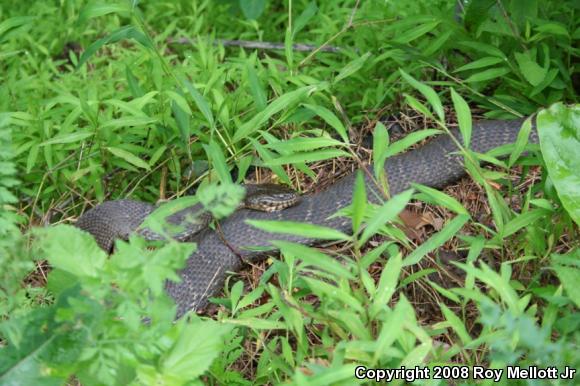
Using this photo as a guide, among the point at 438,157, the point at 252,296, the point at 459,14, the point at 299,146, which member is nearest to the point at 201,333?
the point at 252,296

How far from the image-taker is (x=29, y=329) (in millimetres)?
3033

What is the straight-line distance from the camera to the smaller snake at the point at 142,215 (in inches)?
210

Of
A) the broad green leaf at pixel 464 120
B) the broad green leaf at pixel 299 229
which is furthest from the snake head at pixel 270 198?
the broad green leaf at pixel 299 229

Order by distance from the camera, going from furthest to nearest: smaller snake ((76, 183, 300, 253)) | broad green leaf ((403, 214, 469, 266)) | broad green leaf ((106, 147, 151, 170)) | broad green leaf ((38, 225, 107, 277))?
broad green leaf ((106, 147, 151, 170)), smaller snake ((76, 183, 300, 253)), broad green leaf ((403, 214, 469, 266)), broad green leaf ((38, 225, 107, 277))

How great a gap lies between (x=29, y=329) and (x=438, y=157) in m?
3.35

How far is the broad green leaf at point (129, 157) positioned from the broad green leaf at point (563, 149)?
2.59 metres

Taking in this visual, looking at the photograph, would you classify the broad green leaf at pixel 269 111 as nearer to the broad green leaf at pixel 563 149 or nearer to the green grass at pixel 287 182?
the green grass at pixel 287 182

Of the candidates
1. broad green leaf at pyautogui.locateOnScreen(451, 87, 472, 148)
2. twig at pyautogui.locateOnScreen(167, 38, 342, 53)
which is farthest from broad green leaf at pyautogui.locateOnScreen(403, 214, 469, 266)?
twig at pyautogui.locateOnScreen(167, 38, 342, 53)

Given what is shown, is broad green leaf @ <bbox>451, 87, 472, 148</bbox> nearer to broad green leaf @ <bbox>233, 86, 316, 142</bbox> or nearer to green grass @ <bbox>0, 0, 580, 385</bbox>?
green grass @ <bbox>0, 0, 580, 385</bbox>

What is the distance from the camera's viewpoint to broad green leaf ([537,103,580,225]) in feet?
13.0

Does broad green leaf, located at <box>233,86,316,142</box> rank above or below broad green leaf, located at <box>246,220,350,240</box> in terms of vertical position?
below

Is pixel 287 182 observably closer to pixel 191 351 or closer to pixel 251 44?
pixel 251 44

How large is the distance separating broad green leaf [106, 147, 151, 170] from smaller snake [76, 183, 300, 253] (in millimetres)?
246

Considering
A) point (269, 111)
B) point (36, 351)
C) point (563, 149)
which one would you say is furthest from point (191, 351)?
point (269, 111)
